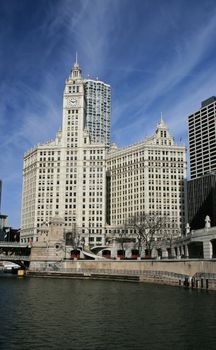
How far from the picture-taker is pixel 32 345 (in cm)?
4162

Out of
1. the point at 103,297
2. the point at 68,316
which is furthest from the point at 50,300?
the point at 68,316

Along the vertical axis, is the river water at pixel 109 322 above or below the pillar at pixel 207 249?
below

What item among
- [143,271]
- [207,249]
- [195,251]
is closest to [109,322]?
[207,249]

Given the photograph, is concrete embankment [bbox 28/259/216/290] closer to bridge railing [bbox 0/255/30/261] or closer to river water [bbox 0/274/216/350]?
bridge railing [bbox 0/255/30/261]

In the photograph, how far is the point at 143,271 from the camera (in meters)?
131

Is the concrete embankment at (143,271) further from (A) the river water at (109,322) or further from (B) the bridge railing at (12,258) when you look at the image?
(A) the river water at (109,322)

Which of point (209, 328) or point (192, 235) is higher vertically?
point (192, 235)

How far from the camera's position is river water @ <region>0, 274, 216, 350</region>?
42.7 metres

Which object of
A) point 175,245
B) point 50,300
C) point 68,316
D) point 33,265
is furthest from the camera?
point 33,265

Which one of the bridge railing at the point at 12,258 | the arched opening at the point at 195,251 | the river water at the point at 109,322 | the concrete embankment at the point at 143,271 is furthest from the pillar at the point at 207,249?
the bridge railing at the point at 12,258

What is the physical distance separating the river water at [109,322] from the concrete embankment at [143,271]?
49.7 ft

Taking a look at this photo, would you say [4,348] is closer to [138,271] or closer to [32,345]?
[32,345]

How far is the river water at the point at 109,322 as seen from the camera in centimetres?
4266

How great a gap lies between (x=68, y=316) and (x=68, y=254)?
434 feet
